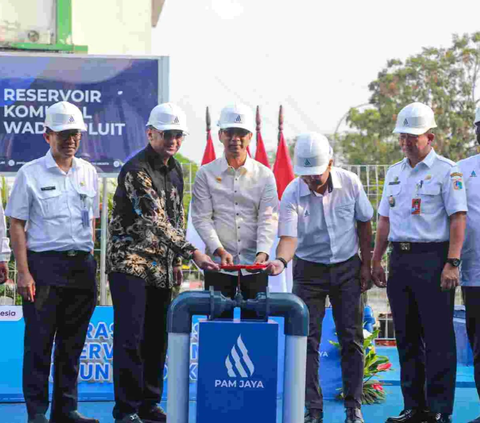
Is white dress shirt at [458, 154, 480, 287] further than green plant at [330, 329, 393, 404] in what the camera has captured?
No

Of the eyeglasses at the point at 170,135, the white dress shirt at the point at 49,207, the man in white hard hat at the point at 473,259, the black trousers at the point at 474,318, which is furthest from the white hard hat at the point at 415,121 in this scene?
the white dress shirt at the point at 49,207

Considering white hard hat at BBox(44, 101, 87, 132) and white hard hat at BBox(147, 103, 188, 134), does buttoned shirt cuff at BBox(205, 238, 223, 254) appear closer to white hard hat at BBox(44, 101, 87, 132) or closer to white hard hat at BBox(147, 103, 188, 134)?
white hard hat at BBox(147, 103, 188, 134)

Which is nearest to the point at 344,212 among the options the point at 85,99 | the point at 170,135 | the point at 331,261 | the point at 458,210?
the point at 331,261

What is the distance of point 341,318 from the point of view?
542 centimetres

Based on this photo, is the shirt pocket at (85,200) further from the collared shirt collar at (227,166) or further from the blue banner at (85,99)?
the blue banner at (85,99)

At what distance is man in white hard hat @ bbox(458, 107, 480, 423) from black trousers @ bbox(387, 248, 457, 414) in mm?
114

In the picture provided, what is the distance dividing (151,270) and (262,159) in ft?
14.4

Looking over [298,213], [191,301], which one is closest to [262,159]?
[298,213]

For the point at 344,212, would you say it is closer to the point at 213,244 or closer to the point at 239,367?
the point at 213,244

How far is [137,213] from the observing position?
5.15 meters

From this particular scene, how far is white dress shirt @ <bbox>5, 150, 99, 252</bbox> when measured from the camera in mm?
5281

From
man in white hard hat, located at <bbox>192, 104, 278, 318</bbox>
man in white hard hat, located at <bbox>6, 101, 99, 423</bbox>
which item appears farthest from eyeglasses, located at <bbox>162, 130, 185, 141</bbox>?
man in white hard hat, located at <bbox>6, 101, 99, 423</bbox>

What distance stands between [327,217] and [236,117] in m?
0.84

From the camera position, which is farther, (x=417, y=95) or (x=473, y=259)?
(x=417, y=95)
